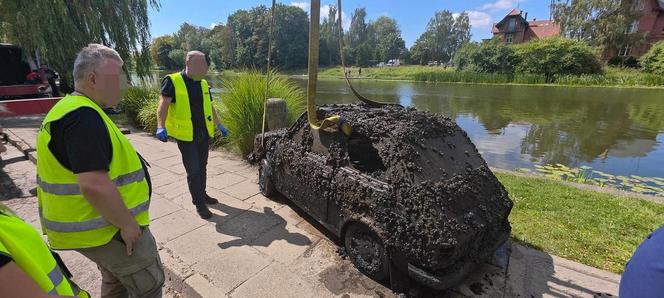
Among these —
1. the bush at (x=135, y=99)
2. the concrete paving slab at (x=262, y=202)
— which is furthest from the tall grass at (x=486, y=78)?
the concrete paving slab at (x=262, y=202)

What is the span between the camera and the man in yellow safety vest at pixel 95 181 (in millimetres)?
1614

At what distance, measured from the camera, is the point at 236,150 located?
7.21 m

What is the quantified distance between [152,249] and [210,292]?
1.05 m

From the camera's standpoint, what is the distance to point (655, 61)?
33594 mm

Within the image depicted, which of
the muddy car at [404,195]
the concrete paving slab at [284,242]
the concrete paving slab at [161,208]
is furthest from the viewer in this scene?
the concrete paving slab at [161,208]

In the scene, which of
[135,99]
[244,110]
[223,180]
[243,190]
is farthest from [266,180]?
[135,99]

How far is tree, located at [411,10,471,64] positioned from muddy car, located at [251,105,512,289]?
79.1 metres

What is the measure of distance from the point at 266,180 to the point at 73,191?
3.16m

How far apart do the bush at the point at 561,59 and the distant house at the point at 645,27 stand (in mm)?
8094

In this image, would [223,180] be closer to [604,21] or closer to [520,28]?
[604,21]

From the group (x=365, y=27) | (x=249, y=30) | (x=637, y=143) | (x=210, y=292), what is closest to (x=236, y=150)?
(x=210, y=292)

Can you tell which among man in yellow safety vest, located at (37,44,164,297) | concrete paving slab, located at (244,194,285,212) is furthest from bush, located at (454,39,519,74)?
man in yellow safety vest, located at (37,44,164,297)

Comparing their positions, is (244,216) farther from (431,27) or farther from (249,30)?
(431,27)

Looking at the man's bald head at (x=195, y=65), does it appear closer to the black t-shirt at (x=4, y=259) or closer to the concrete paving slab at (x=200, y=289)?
the concrete paving slab at (x=200, y=289)
